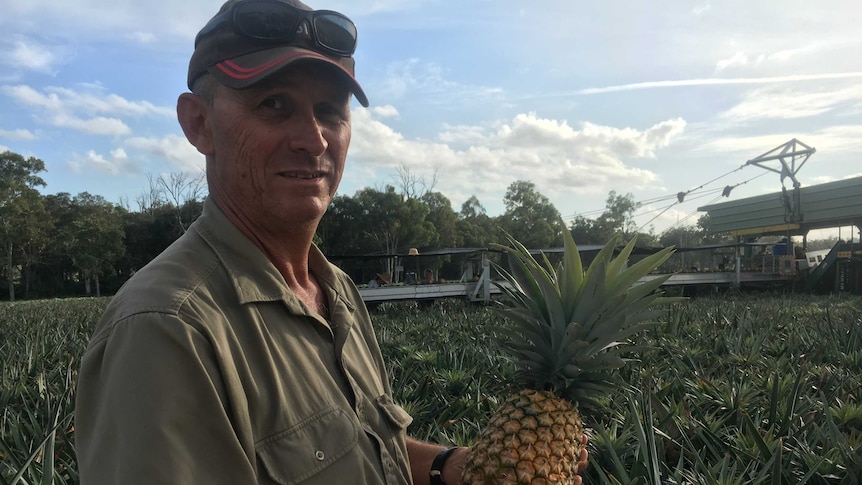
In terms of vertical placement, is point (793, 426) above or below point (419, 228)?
below

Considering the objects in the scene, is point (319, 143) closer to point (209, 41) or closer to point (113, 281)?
point (209, 41)

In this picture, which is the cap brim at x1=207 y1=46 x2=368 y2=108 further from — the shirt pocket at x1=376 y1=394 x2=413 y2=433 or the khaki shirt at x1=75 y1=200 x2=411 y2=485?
the shirt pocket at x1=376 y1=394 x2=413 y2=433

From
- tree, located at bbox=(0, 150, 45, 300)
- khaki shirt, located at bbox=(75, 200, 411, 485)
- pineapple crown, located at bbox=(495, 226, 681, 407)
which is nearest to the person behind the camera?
khaki shirt, located at bbox=(75, 200, 411, 485)

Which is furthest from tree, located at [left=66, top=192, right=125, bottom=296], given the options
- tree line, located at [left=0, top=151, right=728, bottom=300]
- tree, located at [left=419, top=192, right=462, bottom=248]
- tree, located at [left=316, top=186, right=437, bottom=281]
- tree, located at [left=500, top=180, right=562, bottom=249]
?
tree, located at [left=500, top=180, right=562, bottom=249]

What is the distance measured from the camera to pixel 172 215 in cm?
4547

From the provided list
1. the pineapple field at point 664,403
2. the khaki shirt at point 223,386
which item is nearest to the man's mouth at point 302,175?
the khaki shirt at point 223,386

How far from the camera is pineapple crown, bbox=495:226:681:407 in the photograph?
2.10 metres

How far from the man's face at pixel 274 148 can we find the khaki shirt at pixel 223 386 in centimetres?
13

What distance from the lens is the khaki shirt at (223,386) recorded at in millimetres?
1162

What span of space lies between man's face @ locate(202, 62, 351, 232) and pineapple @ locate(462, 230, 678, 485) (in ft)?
2.73

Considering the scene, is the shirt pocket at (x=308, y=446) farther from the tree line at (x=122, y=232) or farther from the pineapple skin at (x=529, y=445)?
the tree line at (x=122, y=232)

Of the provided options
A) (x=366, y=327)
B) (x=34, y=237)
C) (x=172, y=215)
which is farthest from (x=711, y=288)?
(x=34, y=237)

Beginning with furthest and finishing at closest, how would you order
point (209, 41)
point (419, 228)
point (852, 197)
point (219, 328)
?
1. point (419, 228)
2. point (852, 197)
3. point (209, 41)
4. point (219, 328)

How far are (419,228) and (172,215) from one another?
20.8 m
